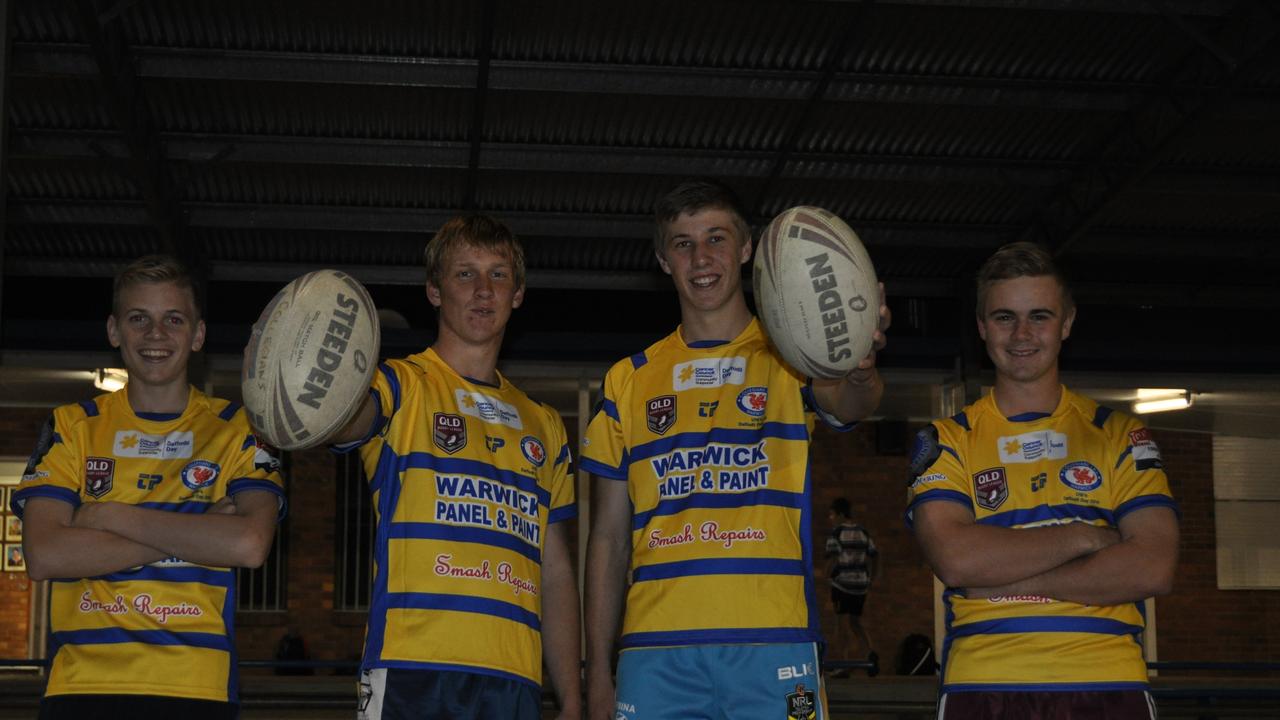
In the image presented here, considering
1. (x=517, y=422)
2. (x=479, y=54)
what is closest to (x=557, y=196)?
(x=479, y=54)

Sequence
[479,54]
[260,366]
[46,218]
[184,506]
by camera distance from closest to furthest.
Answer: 1. [260,366]
2. [184,506]
3. [479,54]
4. [46,218]

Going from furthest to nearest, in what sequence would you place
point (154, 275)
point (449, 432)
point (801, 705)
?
point (154, 275), point (449, 432), point (801, 705)

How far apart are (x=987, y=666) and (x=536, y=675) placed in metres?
1.23

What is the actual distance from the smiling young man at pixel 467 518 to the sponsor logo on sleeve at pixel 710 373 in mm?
468

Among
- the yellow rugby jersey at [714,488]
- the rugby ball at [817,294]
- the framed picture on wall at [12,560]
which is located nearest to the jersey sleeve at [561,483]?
the yellow rugby jersey at [714,488]

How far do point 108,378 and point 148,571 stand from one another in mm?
10158

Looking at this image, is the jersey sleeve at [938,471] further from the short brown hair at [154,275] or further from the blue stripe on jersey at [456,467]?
the short brown hair at [154,275]

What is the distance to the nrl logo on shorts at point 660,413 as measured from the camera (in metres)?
3.70

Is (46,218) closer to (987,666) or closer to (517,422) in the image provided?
(517,422)

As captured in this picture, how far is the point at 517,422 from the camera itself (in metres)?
3.83

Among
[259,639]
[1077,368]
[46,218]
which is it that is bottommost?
[259,639]

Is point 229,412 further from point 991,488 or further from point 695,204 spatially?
point 991,488

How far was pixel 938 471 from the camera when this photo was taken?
371 cm

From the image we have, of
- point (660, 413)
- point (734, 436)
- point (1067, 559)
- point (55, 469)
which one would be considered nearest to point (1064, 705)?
point (1067, 559)
